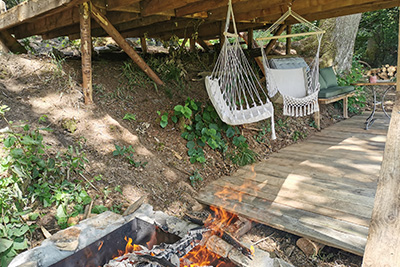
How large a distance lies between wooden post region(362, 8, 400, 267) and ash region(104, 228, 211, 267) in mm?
726

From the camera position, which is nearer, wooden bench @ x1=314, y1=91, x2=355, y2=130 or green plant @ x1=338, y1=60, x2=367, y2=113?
wooden bench @ x1=314, y1=91, x2=355, y2=130

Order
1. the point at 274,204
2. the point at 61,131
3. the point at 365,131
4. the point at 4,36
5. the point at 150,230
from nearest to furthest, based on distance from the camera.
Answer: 1. the point at 150,230
2. the point at 274,204
3. the point at 61,131
4. the point at 4,36
5. the point at 365,131

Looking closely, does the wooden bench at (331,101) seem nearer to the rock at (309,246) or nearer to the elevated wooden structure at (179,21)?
the elevated wooden structure at (179,21)

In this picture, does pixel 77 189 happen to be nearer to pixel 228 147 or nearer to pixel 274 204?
pixel 274 204

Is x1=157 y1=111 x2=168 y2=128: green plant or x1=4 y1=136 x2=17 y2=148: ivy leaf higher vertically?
x1=4 y1=136 x2=17 y2=148: ivy leaf

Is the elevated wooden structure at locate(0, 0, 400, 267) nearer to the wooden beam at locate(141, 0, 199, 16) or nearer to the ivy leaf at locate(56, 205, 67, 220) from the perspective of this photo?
the wooden beam at locate(141, 0, 199, 16)

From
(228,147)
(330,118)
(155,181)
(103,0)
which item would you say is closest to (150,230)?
(155,181)

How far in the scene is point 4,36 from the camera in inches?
136

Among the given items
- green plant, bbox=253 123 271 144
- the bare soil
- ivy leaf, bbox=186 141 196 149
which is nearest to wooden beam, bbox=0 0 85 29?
the bare soil

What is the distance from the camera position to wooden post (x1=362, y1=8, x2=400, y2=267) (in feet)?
2.47

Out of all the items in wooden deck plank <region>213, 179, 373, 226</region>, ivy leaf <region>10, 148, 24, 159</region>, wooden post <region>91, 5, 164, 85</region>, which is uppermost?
wooden post <region>91, 5, 164, 85</region>

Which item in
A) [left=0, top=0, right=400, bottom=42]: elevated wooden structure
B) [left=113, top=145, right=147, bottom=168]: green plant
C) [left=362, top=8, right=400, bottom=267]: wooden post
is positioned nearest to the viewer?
[left=362, top=8, right=400, bottom=267]: wooden post

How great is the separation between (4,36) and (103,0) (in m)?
1.69

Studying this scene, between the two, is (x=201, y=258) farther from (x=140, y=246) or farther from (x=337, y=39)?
(x=337, y=39)
